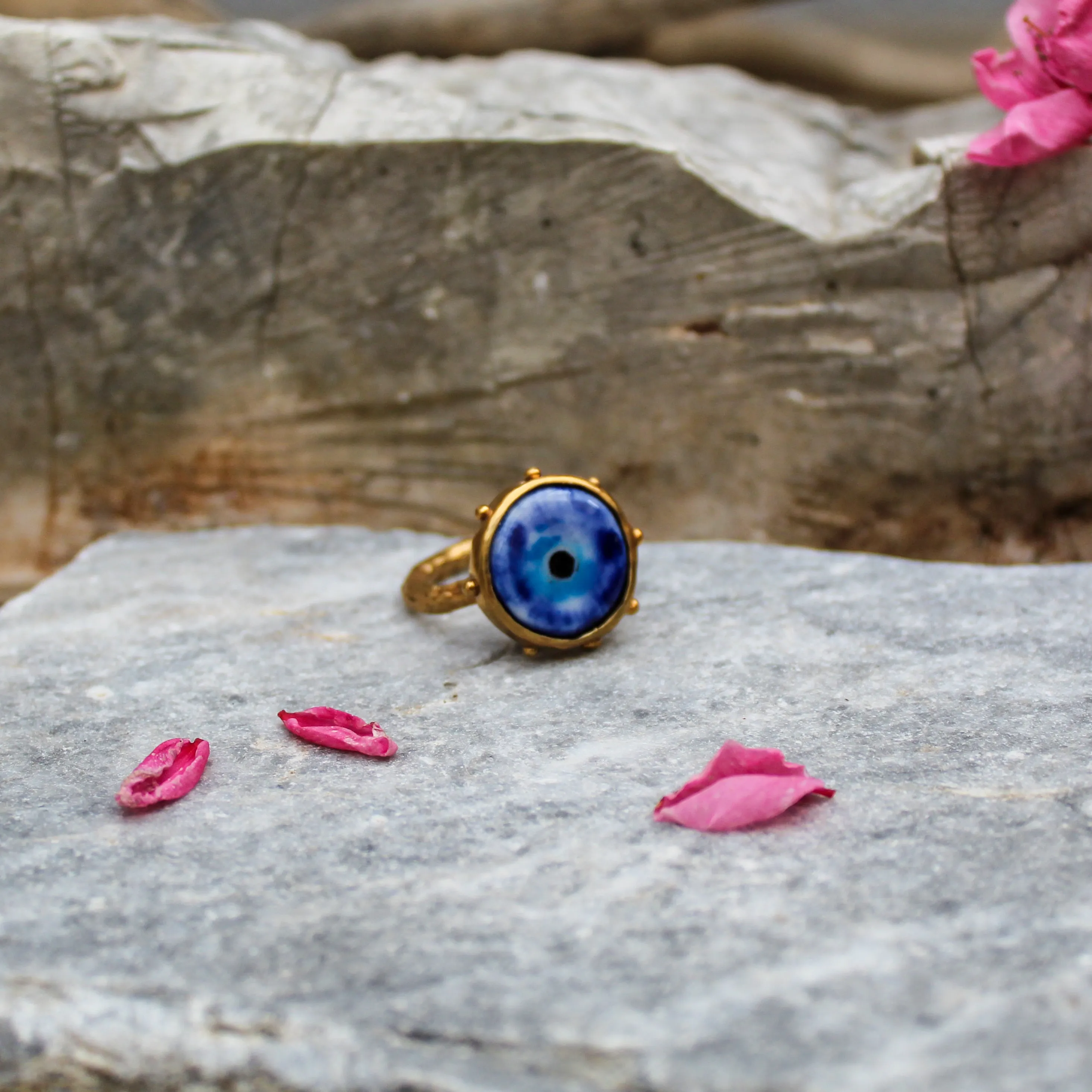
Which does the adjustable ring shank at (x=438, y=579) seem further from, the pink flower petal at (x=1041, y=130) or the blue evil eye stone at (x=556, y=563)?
the pink flower petal at (x=1041, y=130)

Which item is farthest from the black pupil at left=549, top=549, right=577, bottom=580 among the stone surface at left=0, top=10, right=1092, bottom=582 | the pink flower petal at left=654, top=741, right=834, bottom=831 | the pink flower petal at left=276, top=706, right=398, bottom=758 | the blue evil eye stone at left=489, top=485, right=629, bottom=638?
the stone surface at left=0, top=10, right=1092, bottom=582

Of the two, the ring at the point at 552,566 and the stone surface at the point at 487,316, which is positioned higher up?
the stone surface at the point at 487,316

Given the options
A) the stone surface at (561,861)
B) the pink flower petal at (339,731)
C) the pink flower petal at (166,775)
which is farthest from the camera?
the pink flower petal at (339,731)

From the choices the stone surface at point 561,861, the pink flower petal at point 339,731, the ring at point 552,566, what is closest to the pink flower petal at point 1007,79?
the stone surface at point 561,861

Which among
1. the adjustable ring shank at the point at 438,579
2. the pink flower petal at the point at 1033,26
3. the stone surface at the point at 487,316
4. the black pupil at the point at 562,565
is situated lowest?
the adjustable ring shank at the point at 438,579

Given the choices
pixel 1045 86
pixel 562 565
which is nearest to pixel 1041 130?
pixel 1045 86

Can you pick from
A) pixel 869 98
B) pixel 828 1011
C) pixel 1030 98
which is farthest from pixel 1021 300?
pixel 869 98

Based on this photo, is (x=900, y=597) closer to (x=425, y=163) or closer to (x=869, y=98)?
(x=425, y=163)
